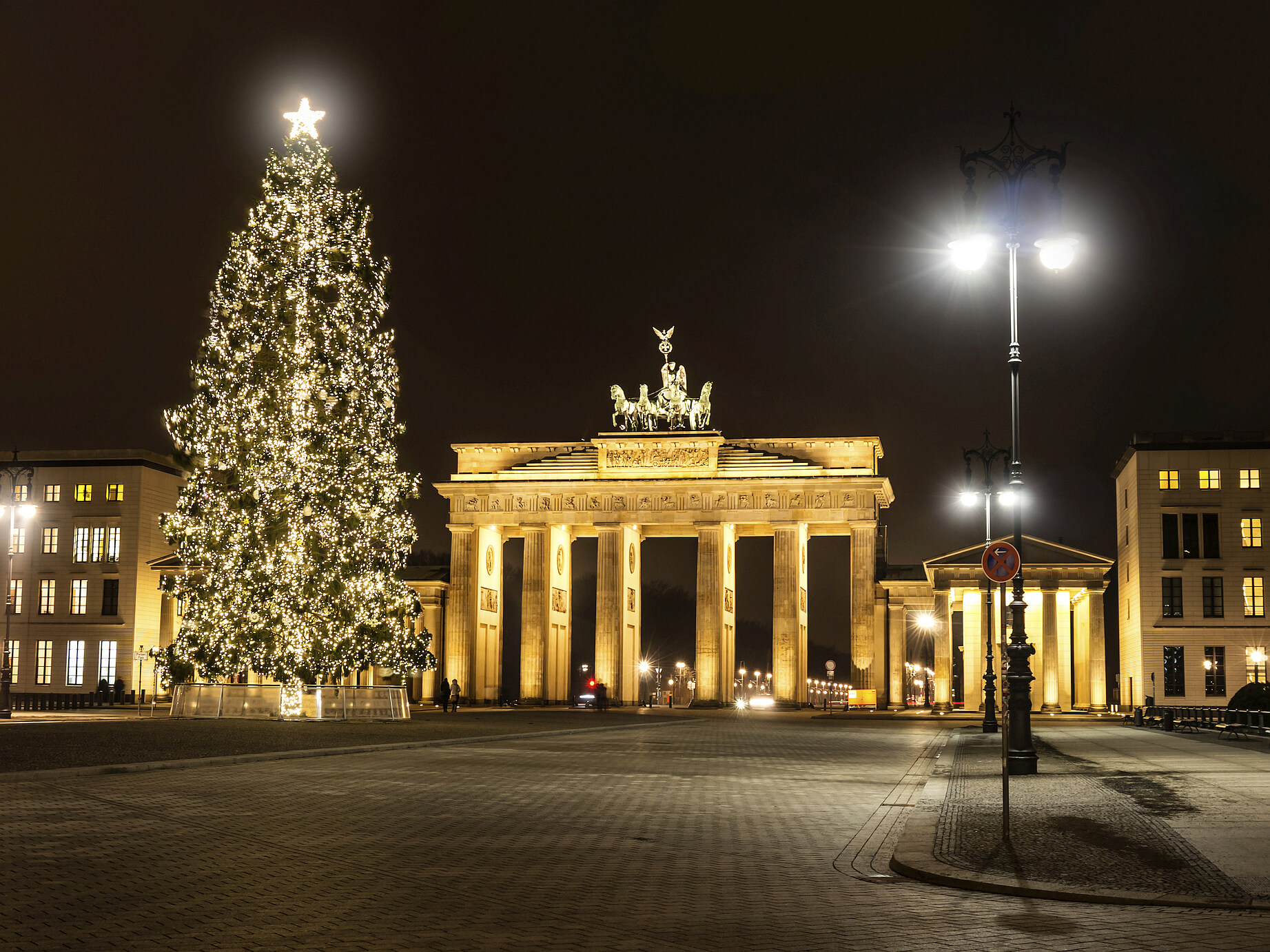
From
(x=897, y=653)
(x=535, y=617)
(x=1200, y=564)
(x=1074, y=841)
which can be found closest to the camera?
(x=1074, y=841)

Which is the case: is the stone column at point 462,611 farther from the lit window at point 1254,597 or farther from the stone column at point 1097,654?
the lit window at point 1254,597

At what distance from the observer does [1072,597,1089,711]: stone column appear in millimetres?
82188

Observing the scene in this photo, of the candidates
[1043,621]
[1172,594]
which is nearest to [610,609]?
[1043,621]

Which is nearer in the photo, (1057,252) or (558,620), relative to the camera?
(1057,252)

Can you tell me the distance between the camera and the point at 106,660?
88.0m

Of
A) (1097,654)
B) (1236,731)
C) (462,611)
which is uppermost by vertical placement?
(462,611)

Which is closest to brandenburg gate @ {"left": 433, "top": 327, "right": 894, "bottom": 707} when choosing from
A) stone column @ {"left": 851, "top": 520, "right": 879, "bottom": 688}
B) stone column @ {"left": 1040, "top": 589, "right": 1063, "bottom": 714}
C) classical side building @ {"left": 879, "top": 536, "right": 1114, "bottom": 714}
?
stone column @ {"left": 851, "top": 520, "right": 879, "bottom": 688}

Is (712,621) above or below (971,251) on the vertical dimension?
below

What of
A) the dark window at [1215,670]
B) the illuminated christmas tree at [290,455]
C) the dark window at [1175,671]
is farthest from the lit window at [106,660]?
the dark window at [1215,670]

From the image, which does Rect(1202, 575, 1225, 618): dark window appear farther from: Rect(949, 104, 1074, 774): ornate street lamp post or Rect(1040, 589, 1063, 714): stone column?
Rect(949, 104, 1074, 774): ornate street lamp post

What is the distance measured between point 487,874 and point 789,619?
74836 mm

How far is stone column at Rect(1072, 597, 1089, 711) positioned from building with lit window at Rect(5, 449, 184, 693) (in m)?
58.1

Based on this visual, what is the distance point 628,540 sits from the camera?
91.2m

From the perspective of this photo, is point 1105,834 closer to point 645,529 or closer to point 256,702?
point 256,702
